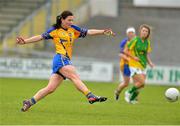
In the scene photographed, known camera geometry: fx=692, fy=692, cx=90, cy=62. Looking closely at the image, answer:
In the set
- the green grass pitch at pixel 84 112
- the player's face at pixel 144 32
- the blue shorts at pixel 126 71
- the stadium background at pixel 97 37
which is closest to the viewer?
the green grass pitch at pixel 84 112

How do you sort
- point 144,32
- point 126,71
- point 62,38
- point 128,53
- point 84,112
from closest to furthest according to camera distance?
point 62,38, point 84,112, point 144,32, point 128,53, point 126,71

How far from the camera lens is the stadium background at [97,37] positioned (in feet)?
102

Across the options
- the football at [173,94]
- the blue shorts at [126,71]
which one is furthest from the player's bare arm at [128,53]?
the football at [173,94]

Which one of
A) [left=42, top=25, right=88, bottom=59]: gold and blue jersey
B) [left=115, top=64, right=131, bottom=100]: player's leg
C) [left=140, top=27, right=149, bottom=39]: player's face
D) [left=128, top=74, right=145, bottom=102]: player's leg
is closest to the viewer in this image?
[left=42, top=25, right=88, bottom=59]: gold and blue jersey

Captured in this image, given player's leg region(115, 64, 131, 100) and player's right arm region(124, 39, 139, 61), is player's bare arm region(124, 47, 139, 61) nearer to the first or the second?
player's right arm region(124, 39, 139, 61)


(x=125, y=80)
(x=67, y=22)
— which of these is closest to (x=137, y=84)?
(x=125, y=80)

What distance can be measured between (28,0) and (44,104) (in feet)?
78.9

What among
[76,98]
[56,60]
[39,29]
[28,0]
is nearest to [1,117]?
[56,60]

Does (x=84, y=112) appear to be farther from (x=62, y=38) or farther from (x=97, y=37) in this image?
(x=97, y=37)

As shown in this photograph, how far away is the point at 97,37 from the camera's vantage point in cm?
4012

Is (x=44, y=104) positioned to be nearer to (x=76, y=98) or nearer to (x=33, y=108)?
(x=33, y=108)

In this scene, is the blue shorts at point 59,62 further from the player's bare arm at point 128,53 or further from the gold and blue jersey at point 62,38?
the player's bare arm at point 128,53

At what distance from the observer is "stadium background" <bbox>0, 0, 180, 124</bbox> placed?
31.0 meters

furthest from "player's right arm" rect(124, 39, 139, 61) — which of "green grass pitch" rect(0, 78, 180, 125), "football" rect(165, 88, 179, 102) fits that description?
"football" rect(165, 88, 179, 102)
